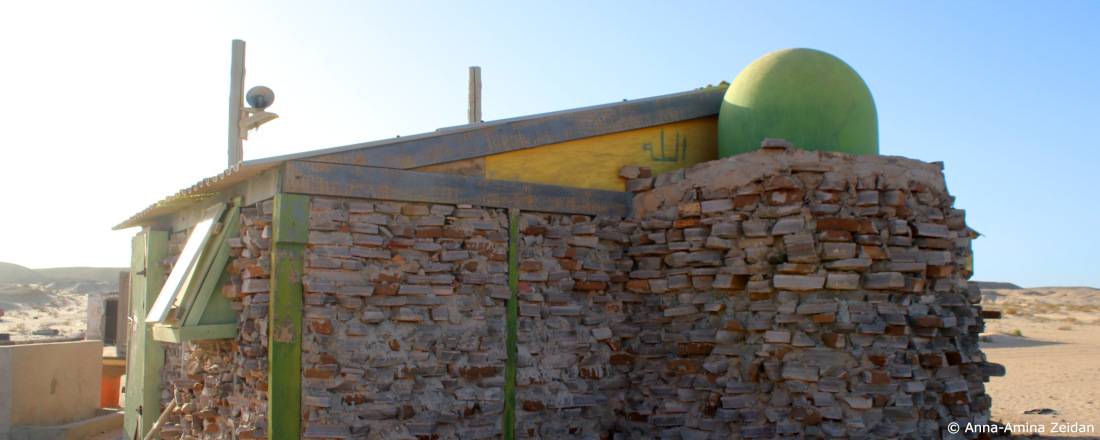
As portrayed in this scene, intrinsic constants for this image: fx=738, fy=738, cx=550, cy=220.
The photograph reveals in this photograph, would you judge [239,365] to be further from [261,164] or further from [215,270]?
[261,164]

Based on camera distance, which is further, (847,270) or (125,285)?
(125,285)

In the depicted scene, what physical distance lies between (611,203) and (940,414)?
310cm

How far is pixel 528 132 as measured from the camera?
627cm

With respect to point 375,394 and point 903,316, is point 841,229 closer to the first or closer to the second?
point 903,316

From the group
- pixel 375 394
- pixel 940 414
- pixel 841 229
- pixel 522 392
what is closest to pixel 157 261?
pixel 375 394

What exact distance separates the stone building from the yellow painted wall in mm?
28

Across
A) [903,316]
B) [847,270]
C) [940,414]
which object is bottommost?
[940,414]

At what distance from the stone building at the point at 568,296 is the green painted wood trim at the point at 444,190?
0.05 ft

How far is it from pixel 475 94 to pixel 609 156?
11.8 feet

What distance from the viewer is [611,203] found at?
21.9 feet

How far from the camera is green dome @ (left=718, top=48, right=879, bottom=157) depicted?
20.4 ft

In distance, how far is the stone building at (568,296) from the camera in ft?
17.2

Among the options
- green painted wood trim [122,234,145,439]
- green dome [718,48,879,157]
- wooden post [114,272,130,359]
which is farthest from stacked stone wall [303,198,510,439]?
wooden post [114,272,130,359]

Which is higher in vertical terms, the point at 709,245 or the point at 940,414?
the point at 709,245
